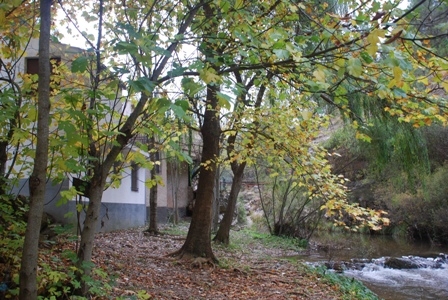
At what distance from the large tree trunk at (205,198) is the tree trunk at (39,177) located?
17.1 ft

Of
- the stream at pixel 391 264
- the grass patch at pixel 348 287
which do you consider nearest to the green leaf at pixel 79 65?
the grass patch at pixel 348 287

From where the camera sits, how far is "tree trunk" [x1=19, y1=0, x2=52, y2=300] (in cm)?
273

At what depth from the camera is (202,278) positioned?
7.12m

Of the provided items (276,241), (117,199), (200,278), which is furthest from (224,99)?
(276,241)

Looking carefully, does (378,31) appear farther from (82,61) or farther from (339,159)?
(339,159)

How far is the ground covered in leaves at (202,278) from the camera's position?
238 inches

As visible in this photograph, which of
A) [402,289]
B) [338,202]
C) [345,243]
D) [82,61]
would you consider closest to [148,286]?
[338,202]

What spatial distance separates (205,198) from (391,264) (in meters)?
7.67

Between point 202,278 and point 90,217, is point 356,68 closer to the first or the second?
point 90,217

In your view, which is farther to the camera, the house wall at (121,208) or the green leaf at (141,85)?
the house wall at (121,208)

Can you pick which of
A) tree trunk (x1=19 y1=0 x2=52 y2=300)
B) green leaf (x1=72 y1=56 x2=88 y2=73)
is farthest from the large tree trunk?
green leaf (x1=72 y1=56 x2=88 y2=73)

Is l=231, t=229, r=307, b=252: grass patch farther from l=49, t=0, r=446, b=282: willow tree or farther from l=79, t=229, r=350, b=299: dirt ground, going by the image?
l=49, t=0, r=446, b=282: willow tree

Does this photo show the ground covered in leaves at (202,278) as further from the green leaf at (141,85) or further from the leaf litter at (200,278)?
the green leaf at (141,85)

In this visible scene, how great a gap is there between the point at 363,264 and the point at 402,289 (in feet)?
10.0
